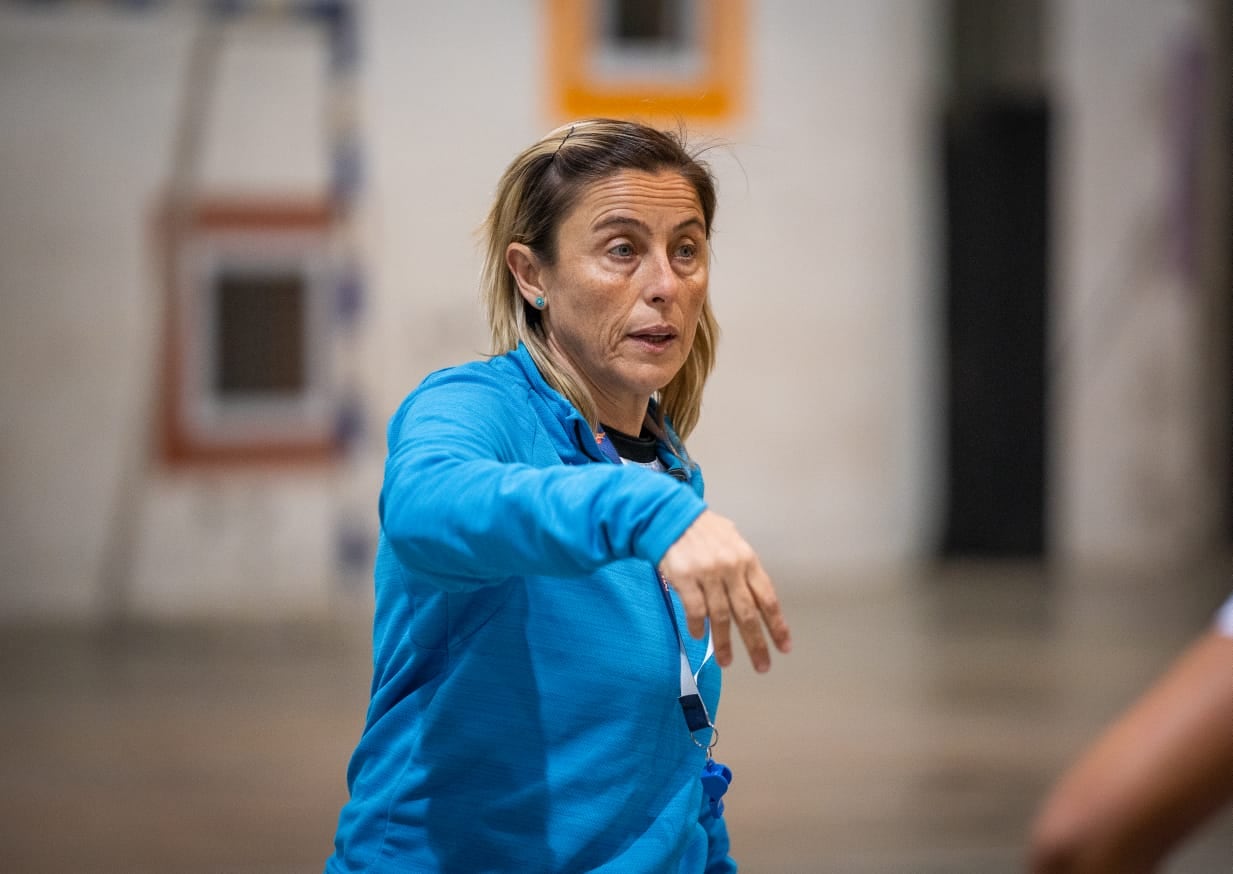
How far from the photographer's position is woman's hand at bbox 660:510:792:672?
1.36 metres

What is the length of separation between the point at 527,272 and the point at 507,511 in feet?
1.98

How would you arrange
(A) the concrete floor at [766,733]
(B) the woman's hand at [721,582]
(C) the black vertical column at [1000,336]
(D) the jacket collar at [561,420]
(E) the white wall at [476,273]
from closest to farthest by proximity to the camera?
(B) the woman's hand at [721,582] → (D) the jacket collar at [561,420] → (A) the concrete floor at [766,733] → (E) the white wall at [476,273] → (C) the black vertical column at [1000,336]

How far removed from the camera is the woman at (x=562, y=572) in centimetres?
142

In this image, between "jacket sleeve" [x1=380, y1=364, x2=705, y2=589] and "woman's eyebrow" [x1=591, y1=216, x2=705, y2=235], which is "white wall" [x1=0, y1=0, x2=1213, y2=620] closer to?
"woman's eyebrow" [x1=591, y1=216, x2=705, y2=235]

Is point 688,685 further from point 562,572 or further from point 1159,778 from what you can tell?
point 1159,778

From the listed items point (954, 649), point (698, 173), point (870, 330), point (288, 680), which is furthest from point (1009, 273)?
point (698, 173)

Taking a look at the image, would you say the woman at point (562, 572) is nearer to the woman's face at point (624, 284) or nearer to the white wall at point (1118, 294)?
the woman's face at point (624, 284)

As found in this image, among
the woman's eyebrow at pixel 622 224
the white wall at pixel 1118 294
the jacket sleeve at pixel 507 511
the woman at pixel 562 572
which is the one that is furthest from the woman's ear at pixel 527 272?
the white wall at pixel 1118 294

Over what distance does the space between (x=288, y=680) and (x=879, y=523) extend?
5.47 meters

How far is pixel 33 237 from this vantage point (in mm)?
9977

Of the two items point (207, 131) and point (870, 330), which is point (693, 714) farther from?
point (870, 330)

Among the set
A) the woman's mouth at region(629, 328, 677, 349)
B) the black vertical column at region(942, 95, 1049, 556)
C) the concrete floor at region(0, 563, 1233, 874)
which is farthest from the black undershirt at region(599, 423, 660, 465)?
the black vertical column at region(942, 95, 1049, 556)

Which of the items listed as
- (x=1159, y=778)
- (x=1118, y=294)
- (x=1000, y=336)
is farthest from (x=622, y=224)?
(x=1118, y=294)

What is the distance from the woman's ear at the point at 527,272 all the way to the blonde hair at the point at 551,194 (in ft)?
0.04
